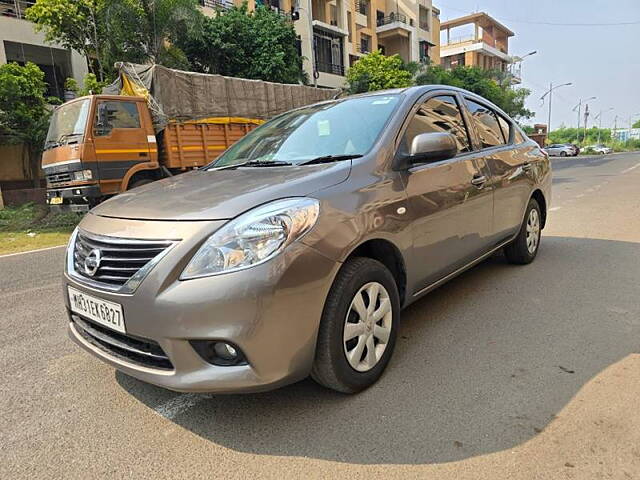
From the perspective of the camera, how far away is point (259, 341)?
195 centimetres

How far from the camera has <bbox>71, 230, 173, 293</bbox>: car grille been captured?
204 centimetres

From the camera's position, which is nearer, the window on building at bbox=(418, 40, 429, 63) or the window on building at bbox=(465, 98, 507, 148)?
the window on building at bbox=(465, 98, 507, 148)


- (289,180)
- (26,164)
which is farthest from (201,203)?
(26,164)

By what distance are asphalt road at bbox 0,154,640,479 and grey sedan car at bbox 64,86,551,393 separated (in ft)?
0.91

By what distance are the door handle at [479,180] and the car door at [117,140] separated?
709cm

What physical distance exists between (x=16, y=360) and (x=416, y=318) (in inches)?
105

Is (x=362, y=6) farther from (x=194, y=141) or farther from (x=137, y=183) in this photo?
(x=137, y=183)

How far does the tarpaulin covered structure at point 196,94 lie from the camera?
952 centimetres

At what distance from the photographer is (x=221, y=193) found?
7.70ft

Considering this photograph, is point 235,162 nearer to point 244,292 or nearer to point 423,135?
point 423,135

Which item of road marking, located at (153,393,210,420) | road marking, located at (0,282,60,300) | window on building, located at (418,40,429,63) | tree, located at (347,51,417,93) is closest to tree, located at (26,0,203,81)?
road marking, located at (0,282,60,300)

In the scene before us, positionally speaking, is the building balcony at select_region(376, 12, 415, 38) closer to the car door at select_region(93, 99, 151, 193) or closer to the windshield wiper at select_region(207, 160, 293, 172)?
the car door at select_region(93, 99, 151, 193)

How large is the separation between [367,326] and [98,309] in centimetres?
129

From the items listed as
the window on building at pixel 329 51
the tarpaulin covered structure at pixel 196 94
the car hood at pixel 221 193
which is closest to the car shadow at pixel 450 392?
the car hood at pixel 221 193
